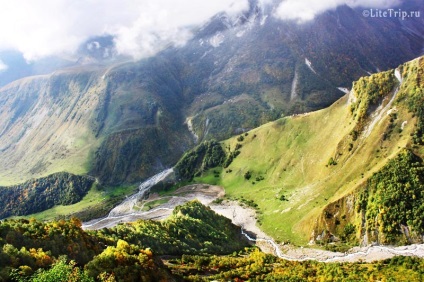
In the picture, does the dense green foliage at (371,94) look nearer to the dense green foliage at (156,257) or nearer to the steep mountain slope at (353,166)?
the steep mountain slope at (353,166)

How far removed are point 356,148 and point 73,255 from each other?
12492 cm

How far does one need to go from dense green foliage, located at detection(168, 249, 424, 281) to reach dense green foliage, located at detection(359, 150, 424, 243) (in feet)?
56.0

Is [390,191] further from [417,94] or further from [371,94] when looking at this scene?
[371,94]

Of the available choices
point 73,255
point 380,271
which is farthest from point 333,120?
point 73,255

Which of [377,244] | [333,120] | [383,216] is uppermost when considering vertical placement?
[333,120]

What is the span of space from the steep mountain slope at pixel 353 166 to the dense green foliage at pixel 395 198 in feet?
1.05

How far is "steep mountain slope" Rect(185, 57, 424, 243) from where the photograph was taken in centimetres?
13250

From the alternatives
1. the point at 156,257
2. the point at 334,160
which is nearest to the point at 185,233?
the point at 156,257

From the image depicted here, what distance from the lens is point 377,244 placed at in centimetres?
12256

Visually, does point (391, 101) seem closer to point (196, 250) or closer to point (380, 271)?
point (380, 271)

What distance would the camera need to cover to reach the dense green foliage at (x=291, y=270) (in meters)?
86.3

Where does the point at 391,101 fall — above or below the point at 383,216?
Answer: above

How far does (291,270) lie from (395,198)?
172 ft

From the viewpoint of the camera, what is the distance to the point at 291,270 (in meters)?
97.2
